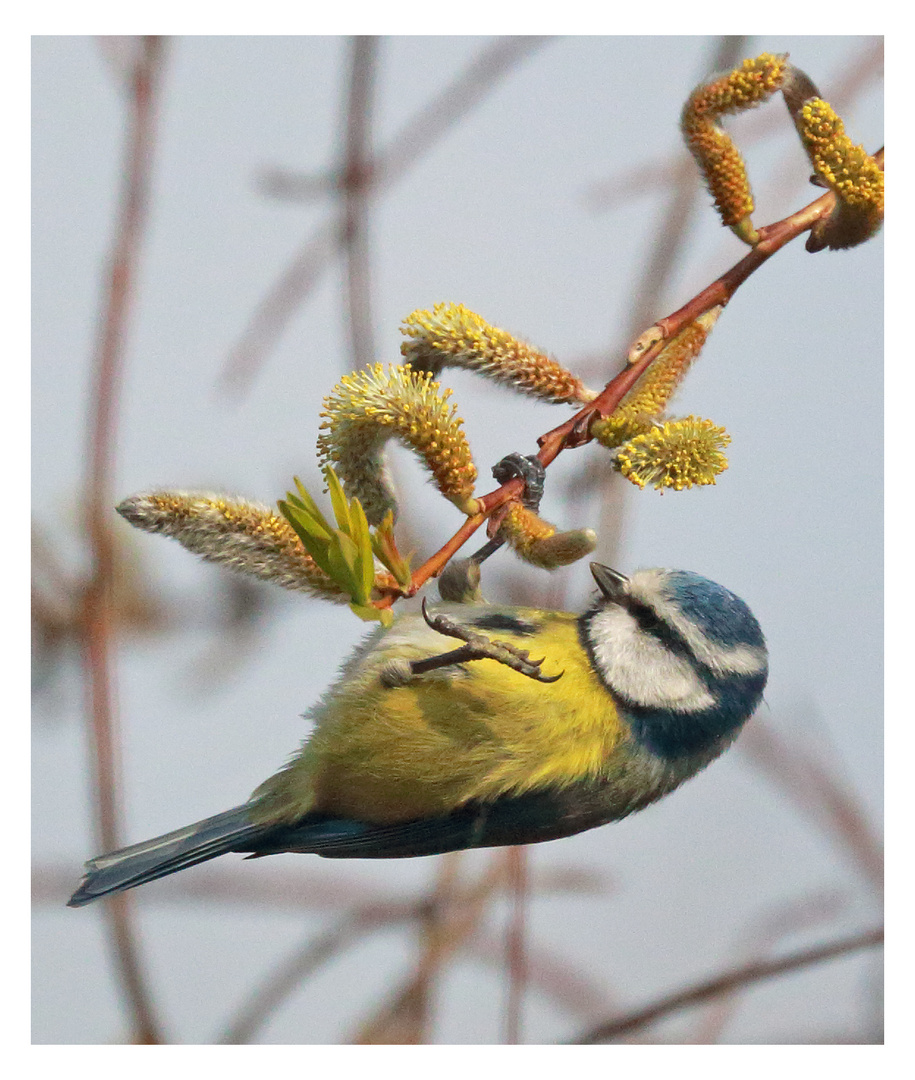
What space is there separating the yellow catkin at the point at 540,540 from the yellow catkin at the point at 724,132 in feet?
1.05

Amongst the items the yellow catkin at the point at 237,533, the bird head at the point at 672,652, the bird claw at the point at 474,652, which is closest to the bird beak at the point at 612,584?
the bird head at the point at 672,652

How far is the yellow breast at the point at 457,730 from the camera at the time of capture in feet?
2.88

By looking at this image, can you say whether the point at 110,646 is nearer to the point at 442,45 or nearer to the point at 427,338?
the point at 427,338

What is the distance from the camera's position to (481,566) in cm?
93

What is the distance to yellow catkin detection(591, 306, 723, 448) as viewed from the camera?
0.81 m

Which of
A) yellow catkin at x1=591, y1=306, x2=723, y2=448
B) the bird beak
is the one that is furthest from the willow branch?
the bird beak

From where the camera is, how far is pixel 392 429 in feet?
2.40

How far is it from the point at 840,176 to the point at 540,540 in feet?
1.38

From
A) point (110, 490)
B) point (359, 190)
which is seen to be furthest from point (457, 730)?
point (359, 190)

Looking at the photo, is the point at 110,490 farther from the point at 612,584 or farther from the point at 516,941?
the point at 516,941

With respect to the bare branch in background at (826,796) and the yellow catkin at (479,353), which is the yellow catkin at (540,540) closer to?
the yellow catkin at (479,353)

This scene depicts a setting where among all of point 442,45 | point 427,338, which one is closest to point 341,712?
point 427,338

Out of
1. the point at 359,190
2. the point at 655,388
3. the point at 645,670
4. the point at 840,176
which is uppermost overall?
the point at 359,190

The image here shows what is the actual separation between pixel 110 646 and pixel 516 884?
0.44m
